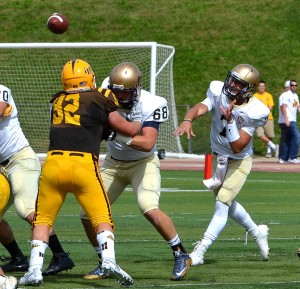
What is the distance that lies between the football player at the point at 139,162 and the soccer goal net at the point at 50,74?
1444cm

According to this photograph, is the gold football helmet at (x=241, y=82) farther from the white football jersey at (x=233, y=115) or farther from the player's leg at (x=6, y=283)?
the player's leg at (x=6, y=283)

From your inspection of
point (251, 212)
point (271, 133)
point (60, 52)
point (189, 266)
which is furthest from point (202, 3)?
point (189, 266)

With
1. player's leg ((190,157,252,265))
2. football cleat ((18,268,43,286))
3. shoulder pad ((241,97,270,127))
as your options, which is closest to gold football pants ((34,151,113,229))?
football cleat ((18,268,43,286))

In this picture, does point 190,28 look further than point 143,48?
Yes

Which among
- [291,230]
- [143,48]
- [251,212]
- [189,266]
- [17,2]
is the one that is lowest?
[17,2]

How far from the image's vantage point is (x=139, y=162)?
928 centimetres

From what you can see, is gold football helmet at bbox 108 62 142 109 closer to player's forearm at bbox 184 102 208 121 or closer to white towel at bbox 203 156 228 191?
player's forearm at bbox 184 102 208 121

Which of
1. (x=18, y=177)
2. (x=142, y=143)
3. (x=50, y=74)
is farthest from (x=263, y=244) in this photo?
(x=50, y=74)

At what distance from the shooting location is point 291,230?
41.0 feet

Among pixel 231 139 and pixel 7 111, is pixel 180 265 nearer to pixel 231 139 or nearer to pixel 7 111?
pixel 231 139

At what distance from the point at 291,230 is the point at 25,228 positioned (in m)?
3.10

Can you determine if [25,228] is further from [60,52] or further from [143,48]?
[60,52]

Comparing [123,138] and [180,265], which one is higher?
[123,138]

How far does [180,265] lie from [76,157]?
1.36 m
